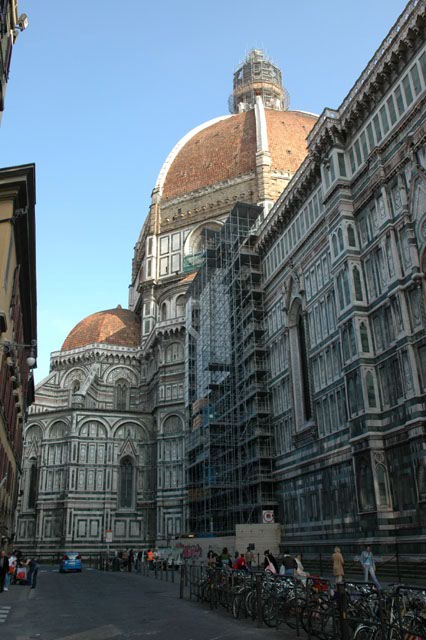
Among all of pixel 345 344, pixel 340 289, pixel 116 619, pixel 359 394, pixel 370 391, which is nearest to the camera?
pixel 116 619

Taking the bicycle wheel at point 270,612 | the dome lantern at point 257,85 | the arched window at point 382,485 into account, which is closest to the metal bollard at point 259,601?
the bicycle wheel at point 270,612

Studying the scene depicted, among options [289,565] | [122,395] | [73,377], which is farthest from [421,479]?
[73,377]

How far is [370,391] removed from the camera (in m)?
24.8

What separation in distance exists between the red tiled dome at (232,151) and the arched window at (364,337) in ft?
144

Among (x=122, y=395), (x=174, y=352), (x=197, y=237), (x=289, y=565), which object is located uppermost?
(x=197, y=237)

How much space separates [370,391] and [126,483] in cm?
3601

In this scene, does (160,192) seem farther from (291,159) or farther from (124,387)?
(124,387)

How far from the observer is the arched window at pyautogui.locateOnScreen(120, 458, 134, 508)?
54719 millimetres

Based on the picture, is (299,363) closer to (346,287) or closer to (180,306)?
(346,287)

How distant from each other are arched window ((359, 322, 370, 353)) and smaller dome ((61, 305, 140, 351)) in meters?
42.0

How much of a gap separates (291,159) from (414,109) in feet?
149

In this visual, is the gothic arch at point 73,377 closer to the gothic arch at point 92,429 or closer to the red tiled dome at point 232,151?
the gothic arch at point 92,429

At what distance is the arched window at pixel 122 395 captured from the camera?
61.7 meters

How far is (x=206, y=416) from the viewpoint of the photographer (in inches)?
1724
